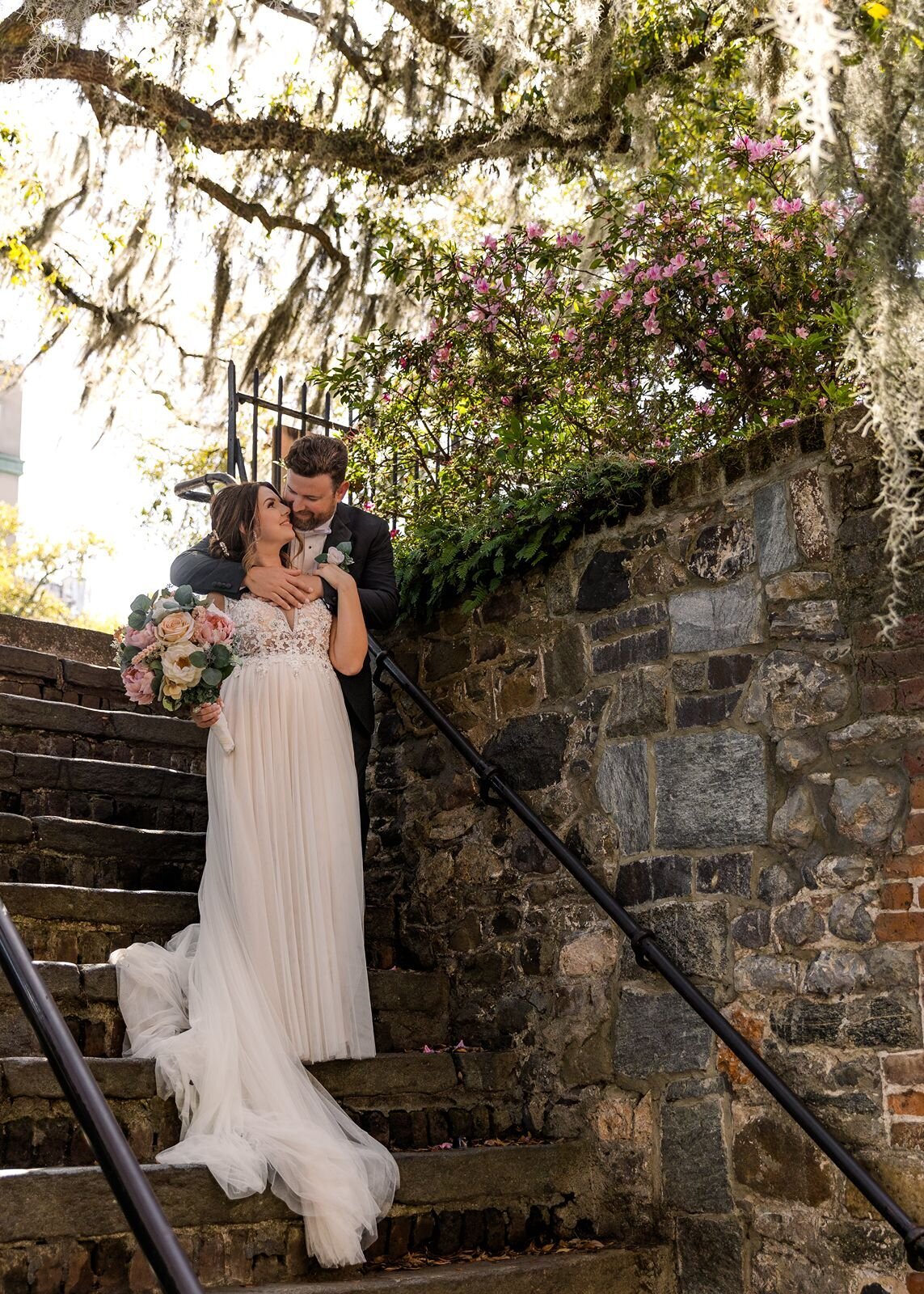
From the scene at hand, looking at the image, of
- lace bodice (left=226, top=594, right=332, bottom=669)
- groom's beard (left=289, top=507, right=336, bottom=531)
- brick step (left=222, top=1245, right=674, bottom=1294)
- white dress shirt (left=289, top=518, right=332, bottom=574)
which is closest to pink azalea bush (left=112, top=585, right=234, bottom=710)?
lace bodice (left=226, top=594, right=332, bottom=669)

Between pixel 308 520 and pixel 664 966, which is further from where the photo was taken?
pixel 308 520

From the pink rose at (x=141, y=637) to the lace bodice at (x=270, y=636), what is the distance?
29cm

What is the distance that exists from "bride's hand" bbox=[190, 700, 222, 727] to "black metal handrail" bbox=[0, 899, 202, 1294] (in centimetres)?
132

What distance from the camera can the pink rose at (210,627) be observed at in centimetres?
389

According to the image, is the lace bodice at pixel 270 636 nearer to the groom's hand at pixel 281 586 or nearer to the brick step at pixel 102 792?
the groom's hand at pixel 281 586

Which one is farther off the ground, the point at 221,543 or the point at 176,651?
the point at 221,543

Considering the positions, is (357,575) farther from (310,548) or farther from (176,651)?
(176,651)

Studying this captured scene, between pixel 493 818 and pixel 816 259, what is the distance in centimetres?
210

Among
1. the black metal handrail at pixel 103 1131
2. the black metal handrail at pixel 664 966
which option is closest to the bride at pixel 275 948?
the black metal handrail at pixel 664 966

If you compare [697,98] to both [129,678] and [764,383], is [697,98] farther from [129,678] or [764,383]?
[129,678]

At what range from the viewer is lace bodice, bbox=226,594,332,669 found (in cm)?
416

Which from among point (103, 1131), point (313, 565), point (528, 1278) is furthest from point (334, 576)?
point (103, 1131)

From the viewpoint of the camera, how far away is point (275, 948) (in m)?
3.84

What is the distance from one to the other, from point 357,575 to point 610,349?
1.14m
